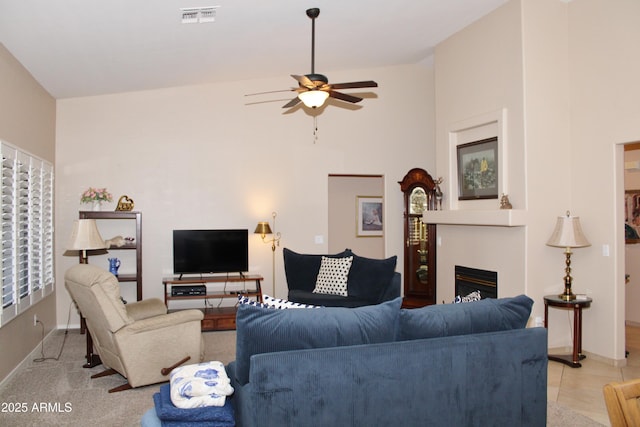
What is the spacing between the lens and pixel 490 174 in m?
5.65

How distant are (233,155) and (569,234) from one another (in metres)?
4.50

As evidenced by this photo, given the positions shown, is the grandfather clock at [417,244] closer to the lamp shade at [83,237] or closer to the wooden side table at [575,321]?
the wooden side table at [575,321]

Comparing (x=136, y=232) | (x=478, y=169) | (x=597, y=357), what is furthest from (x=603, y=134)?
(x=136, y=232)

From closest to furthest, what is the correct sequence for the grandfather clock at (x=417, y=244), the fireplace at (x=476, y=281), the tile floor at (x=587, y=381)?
1. the tile floor at (x=587, y=381)
2. the fireplace at (x=476, y=281)
3. the grandfather clock at (x=417, y=244)

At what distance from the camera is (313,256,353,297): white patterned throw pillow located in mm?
5949

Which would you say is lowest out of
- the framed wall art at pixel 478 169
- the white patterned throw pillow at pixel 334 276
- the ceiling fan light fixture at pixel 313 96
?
the white patterned throw pillow at pixel 334 276

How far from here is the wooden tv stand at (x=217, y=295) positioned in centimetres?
627

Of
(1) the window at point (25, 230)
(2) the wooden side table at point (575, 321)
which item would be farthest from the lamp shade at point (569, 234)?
(1) the window at point (25, 230)

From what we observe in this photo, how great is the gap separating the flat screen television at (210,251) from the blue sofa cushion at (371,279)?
1.64 metres

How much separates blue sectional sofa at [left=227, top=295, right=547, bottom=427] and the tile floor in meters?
1.33

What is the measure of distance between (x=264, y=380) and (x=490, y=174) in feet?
13.9

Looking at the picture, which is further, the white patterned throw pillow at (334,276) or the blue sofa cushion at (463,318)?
the white patterned throw pillow at (334,276)

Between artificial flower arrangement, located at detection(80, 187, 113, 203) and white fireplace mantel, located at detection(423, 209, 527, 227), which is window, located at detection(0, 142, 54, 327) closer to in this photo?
artificial flower arrangement, located at detection(80, 187, 113, 203)

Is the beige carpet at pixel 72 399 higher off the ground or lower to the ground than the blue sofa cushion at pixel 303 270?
lower
